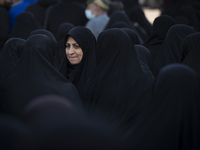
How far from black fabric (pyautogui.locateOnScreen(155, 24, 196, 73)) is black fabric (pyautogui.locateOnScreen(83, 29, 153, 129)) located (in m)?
1.46

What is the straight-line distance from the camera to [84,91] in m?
4.00

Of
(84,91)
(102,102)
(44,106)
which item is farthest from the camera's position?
(84,91)

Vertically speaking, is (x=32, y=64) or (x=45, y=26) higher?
(x=32, y=64)

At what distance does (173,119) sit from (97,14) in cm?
449

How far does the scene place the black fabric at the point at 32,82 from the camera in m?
3.42

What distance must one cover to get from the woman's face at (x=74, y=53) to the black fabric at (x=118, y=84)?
447mm

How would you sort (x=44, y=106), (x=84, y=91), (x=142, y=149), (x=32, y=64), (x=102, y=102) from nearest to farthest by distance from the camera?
(x=44, y=106) → (x=142, y=149) → (x=32, y=64) → (x=102, y=102) → (x=84, y=91)

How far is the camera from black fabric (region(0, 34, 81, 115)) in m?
3.42

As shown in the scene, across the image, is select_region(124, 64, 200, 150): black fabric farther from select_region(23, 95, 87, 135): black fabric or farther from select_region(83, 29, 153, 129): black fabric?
select_region(83, 29, 153, 129): black fabric

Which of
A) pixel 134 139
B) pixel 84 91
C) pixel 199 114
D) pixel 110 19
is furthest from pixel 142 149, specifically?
pixel 110 19

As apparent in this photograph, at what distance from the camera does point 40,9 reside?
7387 mm

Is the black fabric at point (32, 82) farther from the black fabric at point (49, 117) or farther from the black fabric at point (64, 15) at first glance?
the black fabric at point (64, 15)

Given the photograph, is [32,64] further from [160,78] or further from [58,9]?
[58,9]

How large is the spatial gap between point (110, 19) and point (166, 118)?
13.9 feet
